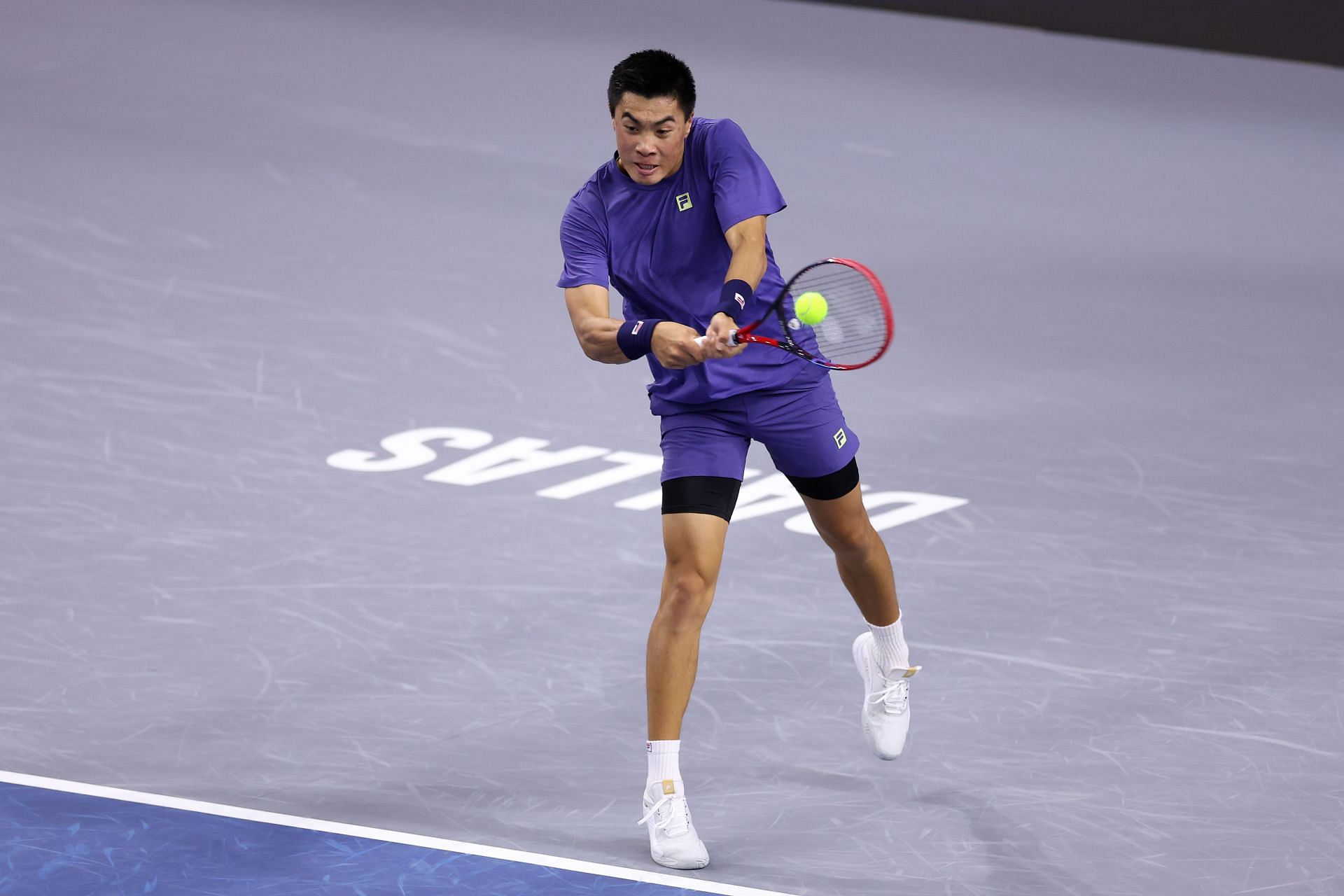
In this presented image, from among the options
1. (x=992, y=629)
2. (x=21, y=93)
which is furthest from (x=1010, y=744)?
(x=21, y=93)

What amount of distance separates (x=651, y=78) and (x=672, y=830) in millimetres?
1752

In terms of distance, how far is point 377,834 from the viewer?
4812mm

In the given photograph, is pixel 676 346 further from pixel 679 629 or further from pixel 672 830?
pixel 672 830

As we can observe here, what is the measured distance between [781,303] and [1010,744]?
1.46m

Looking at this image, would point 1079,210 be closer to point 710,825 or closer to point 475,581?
point 475,581

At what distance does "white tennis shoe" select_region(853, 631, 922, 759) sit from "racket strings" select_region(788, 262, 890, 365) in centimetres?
95

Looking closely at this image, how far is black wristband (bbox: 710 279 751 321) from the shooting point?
468 cm

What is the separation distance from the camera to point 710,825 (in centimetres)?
497

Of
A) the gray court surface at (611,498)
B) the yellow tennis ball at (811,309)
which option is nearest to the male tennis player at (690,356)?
the yellow tennis ball at (811,309)

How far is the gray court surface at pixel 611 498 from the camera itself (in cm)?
514

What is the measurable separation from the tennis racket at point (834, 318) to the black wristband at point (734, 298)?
0.22 ft

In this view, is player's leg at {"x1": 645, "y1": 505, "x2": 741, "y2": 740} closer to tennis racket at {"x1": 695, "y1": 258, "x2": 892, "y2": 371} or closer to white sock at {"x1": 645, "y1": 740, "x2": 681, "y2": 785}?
white sock at {"x1": 645, "y1": 740, "x2": 681, "y2": 785}

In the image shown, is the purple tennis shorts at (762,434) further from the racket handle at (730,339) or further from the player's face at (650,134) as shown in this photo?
the player's face at (650,134)

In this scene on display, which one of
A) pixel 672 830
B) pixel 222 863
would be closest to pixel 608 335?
pixel 672 830
